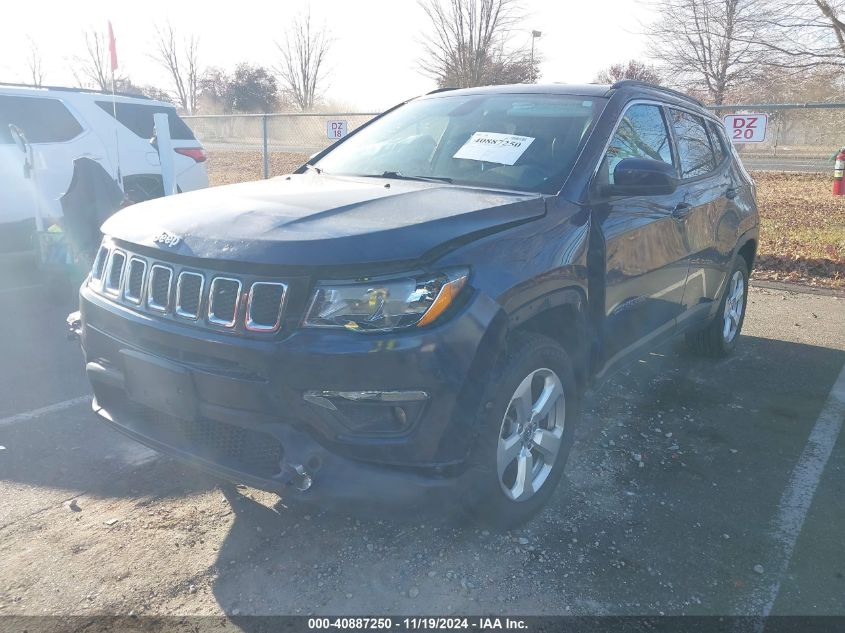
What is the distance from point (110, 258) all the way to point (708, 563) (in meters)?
2.81

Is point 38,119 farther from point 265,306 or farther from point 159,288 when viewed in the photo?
point 265,306

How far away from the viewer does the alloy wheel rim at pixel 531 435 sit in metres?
2.81

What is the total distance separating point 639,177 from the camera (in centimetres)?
332

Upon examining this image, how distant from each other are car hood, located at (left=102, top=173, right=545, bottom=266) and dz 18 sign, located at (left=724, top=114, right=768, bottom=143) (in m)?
9.61

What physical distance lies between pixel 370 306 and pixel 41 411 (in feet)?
9.55

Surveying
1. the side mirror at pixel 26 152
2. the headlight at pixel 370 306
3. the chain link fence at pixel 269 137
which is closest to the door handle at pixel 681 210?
the headlight at pixel 370 306

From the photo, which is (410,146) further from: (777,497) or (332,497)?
(777,497)

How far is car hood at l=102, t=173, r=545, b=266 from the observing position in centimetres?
238

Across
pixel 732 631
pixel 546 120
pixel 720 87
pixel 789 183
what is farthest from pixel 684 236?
pixel 720 87

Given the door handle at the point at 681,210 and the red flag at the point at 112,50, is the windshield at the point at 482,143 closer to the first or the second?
the door handle at the point at 681,210

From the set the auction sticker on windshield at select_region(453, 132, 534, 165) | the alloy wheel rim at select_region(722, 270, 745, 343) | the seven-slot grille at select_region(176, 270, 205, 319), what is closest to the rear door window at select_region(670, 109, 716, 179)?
the alloy wheel rim at select_region(722, 270, 745, 343)

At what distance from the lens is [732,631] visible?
2.49m

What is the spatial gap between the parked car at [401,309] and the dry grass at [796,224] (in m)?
5.66

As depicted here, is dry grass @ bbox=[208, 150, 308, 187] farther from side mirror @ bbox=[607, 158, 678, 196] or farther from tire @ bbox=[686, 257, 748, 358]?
side mirror @ bbox=[607, 158, 678, 196]
